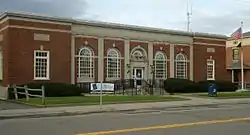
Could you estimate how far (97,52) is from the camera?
40.2 meters

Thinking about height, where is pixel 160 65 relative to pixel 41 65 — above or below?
above

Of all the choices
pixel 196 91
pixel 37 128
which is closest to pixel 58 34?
pixel 196 91

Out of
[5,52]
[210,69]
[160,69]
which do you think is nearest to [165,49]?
[160,69]

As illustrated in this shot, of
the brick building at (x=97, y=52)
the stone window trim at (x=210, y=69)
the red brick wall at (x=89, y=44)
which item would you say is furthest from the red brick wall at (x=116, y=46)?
the stone window trim at (x=210, y=69)

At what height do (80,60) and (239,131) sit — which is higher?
(80,60)

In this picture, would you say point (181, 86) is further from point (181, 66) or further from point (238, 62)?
point (238, 62)

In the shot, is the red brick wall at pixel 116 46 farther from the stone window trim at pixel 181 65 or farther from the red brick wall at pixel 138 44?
the stone window trim at pixel 181 65

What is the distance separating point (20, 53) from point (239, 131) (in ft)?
86.3

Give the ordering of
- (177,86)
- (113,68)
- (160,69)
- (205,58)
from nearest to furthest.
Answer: (177,86) → (113,68) → (160,69) → (205,58)

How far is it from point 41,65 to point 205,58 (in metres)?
21.2

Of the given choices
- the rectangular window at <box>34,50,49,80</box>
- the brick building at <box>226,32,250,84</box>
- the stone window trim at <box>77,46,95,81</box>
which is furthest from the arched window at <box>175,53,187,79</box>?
the rectangular window at <box>34,50,49,80</box>

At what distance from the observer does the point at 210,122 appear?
14602mm

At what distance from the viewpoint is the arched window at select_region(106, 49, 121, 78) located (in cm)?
4112

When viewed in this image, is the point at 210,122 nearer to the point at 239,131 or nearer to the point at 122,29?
the point at 239,131
